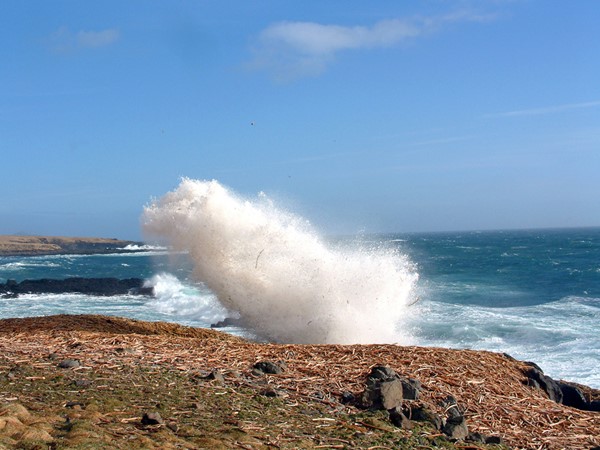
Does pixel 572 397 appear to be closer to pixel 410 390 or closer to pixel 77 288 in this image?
pixel 410 390

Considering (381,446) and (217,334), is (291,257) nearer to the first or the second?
(217,334)

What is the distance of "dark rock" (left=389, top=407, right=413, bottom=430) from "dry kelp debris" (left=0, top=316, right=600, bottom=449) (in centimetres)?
1

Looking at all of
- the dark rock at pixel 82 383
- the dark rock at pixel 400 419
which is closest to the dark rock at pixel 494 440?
the dark rock at pixel 400 419

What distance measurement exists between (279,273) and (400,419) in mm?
10430

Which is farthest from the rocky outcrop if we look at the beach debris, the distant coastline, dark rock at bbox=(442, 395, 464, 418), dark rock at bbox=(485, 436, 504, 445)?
the distant coastline

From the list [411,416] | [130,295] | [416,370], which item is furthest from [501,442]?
[130,295]

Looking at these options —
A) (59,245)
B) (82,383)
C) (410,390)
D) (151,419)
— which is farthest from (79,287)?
(59,245)

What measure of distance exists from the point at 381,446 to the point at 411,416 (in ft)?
2.39

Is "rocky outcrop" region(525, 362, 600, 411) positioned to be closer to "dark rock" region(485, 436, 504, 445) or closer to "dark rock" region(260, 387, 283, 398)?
"dark rock" region(485, 436, 504, 445)

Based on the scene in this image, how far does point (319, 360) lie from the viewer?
20.4 ft

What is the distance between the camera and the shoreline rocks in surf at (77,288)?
3416cm

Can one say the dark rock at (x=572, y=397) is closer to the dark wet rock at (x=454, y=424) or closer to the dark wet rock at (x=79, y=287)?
the dark wet rock at (x=454, y=424)

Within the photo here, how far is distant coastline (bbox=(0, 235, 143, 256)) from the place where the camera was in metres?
96.8

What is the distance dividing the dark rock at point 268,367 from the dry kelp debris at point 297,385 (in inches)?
1.1
